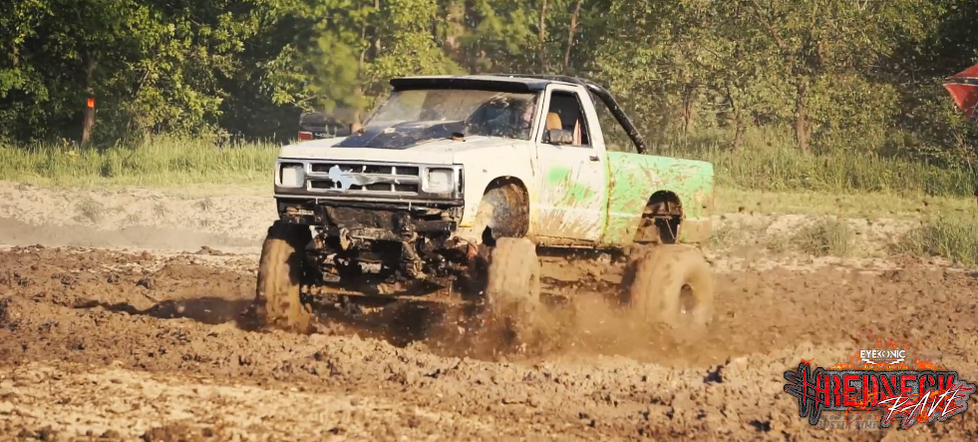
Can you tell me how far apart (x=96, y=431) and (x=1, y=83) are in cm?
2195

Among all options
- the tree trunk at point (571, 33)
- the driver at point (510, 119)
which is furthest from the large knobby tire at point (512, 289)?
the tree trunk at point (571, 33)

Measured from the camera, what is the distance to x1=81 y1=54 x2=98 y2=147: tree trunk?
2952 centimetres

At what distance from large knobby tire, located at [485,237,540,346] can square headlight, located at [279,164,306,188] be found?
146 cm

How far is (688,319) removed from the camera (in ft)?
37.4

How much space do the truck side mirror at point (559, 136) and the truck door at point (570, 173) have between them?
1cm

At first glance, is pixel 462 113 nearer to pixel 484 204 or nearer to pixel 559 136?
pixel 559 136

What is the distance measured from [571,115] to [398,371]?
3.40m

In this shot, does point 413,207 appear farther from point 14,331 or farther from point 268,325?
point 14,331

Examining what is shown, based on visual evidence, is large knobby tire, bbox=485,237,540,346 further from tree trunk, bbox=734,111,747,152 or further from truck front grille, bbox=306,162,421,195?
tree trunk, bbox=734,111,747,152

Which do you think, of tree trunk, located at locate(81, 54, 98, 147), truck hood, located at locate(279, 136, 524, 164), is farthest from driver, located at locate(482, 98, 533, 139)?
tree trunk, located at locate(81, 54, 98, 147)

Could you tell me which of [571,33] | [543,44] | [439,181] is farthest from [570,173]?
[543,44]

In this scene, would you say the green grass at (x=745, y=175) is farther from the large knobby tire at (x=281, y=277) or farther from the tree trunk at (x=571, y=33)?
the large knobby tire at (x=281, y=277)

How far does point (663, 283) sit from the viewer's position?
10836 millimetres

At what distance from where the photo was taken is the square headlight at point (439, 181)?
952 cm
